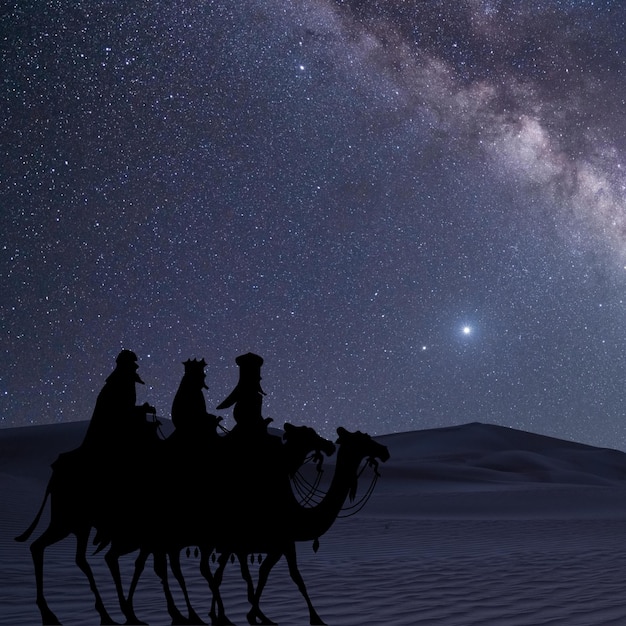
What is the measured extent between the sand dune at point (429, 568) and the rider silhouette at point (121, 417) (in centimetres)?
191

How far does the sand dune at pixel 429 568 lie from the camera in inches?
284

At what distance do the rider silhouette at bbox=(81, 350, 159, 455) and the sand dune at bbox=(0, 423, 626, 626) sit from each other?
1.91 metres

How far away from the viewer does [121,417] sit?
5.80 m

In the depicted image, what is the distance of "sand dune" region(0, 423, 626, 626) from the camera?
7203 millimetres

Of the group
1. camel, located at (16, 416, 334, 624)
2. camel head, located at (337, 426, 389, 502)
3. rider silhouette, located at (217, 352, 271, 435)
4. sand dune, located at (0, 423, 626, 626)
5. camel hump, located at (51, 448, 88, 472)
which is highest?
rider silhouette, located at (217, 352, 271, 435)

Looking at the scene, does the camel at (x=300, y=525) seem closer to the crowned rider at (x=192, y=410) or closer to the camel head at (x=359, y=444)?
the camel head at (x=359, y=444)

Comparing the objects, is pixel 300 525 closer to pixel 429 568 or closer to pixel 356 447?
pixel 356 447

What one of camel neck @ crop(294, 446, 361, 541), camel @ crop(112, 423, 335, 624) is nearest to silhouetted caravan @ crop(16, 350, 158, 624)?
camel @ crop(112, 423, 335, 624)

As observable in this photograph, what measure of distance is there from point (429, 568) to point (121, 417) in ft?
21.6

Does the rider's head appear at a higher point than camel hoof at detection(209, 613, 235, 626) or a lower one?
higher

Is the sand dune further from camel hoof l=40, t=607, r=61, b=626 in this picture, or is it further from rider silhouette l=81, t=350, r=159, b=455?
rider silhouette l=81, t=350, r=159, b=455

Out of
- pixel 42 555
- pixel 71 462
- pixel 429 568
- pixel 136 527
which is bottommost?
pixel 429 568

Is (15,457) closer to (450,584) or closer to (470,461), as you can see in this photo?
(470,461)

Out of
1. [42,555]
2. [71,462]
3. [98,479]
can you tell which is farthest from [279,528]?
[42,555]
